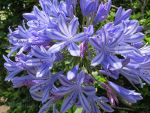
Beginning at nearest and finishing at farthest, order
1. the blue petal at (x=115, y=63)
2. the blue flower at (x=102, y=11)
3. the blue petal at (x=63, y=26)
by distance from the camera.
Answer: the blue petal at (x=115, y=63) < the blue petal at (x=63, y=26) < the blue flower at (x=102, y=11)

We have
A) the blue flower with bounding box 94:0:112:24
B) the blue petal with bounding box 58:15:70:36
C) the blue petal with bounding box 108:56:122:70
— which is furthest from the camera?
the blue flower with bounding box 94:0:112:24

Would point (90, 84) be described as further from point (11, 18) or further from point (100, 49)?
point (11, 18)

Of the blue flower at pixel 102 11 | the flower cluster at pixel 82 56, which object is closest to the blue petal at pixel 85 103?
the flower cluster at pixel 82 56

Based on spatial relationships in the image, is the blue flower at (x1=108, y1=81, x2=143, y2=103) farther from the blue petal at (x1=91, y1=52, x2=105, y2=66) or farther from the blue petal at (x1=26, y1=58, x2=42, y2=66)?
the blue petal at (x1=26, y1=58, x2=42, y2=66)

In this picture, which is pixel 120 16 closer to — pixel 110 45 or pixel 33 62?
pixel 110 45

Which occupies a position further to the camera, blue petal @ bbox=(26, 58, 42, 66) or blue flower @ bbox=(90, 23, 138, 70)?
blue petal @ bbox=(26, 58, 42, 66)

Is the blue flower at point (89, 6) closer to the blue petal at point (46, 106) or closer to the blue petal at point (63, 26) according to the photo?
the blue petal at point (63, 26)

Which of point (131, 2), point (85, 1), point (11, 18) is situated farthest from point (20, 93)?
point (85, 1)

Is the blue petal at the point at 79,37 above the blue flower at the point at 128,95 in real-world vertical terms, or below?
above

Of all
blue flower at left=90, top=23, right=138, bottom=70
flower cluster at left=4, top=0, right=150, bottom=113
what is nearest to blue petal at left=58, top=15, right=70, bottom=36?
flower cluster at left=4, top=0, right=150, bottom=113

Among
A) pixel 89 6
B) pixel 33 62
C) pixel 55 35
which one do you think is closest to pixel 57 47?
pixel 55 35
